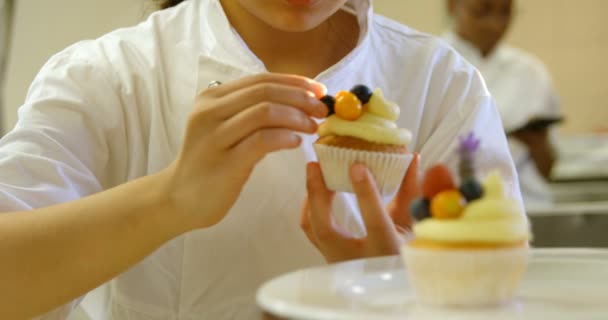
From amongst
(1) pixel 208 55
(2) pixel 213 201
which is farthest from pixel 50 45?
(2) pixel 213 201

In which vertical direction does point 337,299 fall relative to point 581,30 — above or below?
above

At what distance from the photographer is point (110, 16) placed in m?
3.47

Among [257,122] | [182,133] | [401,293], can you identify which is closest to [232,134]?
[257,122]

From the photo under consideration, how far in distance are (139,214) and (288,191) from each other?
386 millimetres

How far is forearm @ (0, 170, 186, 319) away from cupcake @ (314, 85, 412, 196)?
0.23 metres

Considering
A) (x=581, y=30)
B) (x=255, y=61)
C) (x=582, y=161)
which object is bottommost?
(x=582, y=161)

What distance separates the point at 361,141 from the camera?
1309 mm

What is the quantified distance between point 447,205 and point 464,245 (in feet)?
0.15

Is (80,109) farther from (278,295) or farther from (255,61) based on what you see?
(278,295)

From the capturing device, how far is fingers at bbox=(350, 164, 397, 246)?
1.17 m

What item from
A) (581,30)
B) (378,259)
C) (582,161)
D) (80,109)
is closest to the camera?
(378,259)

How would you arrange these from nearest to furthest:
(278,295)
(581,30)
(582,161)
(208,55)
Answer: (278,295)
(208,55)
(582,161)
(581,30)

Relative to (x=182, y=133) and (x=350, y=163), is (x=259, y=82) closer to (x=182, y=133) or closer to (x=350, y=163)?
(x=350, y=163)

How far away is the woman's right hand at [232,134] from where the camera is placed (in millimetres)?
1135
